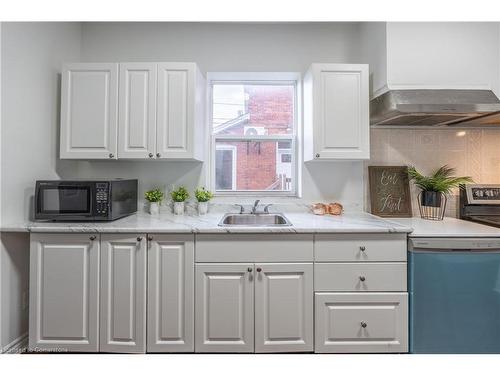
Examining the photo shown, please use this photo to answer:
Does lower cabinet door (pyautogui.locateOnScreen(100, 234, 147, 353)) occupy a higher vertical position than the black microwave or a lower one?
lower

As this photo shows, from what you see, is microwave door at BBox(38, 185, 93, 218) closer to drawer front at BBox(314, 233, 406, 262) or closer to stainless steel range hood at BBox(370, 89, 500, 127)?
drawer front at BBox(314, 233, 406, 262)

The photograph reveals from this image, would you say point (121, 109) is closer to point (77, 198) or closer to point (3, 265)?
point (77, 198)

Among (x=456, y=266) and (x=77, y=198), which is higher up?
(x=77, y=198)

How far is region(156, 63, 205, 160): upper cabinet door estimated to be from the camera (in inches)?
88.6

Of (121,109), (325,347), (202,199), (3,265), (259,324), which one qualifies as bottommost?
(325,347)

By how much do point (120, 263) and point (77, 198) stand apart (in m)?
0.54

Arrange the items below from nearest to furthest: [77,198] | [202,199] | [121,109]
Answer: [77,198], [121,109], [202,199]

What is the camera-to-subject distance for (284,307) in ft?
6.32

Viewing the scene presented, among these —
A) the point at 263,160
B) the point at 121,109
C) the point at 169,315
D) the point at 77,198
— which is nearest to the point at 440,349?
the point at 169,315

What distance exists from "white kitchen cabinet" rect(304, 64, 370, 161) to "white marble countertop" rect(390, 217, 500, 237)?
0.62m

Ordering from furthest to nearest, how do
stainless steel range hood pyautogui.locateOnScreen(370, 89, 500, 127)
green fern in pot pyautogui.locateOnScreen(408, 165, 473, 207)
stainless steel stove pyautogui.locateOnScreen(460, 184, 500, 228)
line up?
stainless steel stove pyautogui.locateOnScreen(460, 184, 500, 228) → green fern in pot pyautogui.locateOnScreen(408, 165, 473, 207) → stainless steel range hood pyautogui.locateOnScreen(370, 89, 500, 127)

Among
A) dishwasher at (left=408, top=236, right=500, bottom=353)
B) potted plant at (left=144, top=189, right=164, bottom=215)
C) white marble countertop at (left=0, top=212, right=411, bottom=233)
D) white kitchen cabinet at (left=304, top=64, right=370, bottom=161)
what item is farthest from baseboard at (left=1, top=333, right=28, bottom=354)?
dishwasher at (left=408, top=236, right=500, bottom=353)

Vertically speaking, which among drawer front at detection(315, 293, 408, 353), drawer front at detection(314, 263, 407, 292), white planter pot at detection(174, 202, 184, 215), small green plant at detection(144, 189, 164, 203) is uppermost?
small green plant at detection(144, 189, 164, 203)

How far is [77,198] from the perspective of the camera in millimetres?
2057
